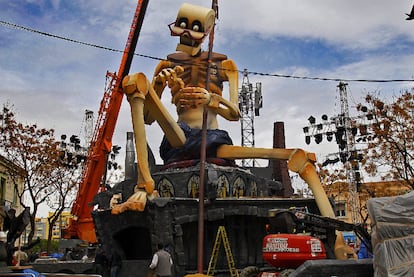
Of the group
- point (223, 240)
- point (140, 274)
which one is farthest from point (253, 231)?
point (140, 274)

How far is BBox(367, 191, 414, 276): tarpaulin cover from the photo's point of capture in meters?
8.98

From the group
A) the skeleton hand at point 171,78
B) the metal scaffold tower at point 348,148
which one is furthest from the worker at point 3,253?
the metal scaffold tower at point 348,148

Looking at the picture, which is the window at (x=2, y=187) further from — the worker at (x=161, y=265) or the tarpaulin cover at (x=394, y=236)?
the tarpaulin cover at (x=394, y=236)

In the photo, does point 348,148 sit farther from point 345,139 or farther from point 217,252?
point 217,252

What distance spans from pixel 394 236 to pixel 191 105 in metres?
10.8

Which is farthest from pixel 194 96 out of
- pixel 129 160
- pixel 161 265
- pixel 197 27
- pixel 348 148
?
pixel 348 148

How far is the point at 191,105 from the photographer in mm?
18984

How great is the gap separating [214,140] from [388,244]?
33.9 ft

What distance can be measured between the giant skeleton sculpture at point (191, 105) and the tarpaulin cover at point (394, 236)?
8.29 meters

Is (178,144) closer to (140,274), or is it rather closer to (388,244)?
(140,274)

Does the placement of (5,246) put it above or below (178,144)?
below

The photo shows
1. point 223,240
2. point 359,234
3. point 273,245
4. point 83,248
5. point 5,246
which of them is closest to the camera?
point 5,246

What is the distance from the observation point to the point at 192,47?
2019 cm

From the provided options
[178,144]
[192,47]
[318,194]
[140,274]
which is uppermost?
[192,47]
